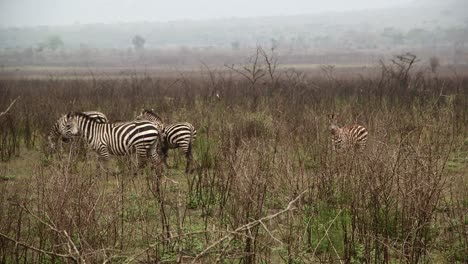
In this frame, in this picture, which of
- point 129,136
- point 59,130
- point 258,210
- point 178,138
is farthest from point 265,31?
point 258,210

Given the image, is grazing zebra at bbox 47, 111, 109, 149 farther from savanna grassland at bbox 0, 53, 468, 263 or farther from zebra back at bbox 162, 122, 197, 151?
zebra back at bbox 162, 122, 197, 151

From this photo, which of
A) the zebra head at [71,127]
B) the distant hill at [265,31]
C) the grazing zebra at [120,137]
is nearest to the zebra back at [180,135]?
the grazing zebra at [120,137]

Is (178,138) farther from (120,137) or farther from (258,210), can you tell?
(258,210)

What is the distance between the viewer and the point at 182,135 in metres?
9.22

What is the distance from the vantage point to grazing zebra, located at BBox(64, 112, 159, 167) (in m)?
8.70

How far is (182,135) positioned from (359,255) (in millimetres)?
4780

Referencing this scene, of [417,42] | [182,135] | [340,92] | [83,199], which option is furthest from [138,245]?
[417,42]

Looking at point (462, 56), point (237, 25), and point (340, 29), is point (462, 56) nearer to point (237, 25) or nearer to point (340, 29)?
point (340, 29)

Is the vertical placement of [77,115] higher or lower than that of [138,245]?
higher

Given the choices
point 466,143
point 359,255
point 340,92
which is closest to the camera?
point 359,255

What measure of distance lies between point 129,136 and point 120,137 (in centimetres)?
18

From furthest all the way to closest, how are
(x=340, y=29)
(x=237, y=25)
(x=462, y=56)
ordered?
(x=237, y=25) < (x=340, y=29) < (x=462, y=56)

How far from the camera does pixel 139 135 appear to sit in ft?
28.5

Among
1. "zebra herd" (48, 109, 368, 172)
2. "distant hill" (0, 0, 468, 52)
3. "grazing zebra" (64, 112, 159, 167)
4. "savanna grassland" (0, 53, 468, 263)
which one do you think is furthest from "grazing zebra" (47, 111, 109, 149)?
"distant hill" (0, 0, 468, 52)
